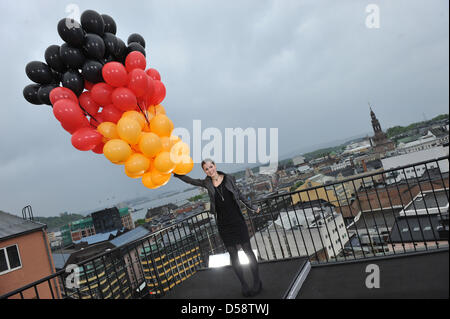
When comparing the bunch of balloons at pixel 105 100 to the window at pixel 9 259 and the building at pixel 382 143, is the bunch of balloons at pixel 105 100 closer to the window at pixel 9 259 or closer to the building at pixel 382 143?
the window at pixel 9 259

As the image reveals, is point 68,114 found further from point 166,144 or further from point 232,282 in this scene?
point 232,282

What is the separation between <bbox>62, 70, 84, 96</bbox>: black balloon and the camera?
9.02 ft

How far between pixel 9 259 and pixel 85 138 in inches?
378

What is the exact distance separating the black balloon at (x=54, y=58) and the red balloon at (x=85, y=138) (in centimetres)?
78

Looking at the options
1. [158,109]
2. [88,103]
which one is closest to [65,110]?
[88,103]

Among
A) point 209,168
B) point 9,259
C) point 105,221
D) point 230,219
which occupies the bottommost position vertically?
point 105,221

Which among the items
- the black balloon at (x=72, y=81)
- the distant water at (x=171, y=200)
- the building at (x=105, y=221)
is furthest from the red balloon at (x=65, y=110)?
the building at (x=105, y=221)

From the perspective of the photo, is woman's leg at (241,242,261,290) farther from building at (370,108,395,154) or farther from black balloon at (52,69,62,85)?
building at (370,108,395,154)

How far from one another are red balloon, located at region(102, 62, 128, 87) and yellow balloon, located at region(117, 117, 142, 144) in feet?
1.45

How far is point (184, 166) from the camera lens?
2850mm

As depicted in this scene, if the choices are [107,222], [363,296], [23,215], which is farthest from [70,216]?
[363,296]

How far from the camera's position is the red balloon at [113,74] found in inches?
104

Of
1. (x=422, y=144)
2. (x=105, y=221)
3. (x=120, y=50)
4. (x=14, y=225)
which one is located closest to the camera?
(x=120, y=50)
